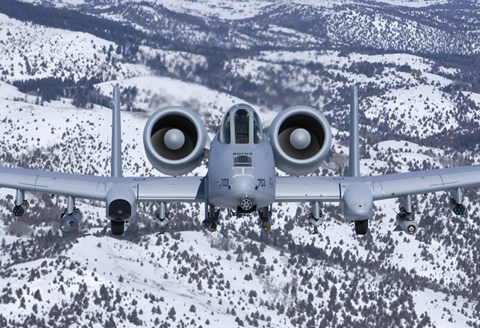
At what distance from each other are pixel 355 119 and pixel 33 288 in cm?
14422

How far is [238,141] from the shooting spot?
42.2m

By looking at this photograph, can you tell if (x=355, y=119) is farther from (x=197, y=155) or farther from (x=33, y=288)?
(x=33, y=288)

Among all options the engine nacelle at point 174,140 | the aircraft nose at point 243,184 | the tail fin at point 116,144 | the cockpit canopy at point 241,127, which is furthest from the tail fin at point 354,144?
the aircraft nose at point 243,184

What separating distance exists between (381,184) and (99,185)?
1287cm

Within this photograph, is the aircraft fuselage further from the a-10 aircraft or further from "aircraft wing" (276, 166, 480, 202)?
"aircraft wing" (276, 166, 480, 202)

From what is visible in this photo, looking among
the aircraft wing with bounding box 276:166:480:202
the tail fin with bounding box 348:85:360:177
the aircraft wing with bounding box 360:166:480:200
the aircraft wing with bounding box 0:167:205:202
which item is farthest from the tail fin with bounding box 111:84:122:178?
the aircraft wing with bounding box 360:166:480:200

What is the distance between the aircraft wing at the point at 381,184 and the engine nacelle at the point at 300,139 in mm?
674

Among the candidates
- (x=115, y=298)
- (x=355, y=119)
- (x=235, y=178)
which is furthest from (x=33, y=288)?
(x=235, y=178)

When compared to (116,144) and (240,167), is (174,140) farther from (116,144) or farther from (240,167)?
(116,144)

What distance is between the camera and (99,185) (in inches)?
1822

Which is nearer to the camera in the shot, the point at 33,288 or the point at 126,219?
the point at 126,219

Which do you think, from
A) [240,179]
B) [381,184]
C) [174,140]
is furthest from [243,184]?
[381,184]

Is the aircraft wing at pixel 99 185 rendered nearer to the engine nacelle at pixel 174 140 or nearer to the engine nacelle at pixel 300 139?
the engine nacelle at pixel 174 140

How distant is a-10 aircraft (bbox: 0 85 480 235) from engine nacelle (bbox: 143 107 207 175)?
0.15 feet
